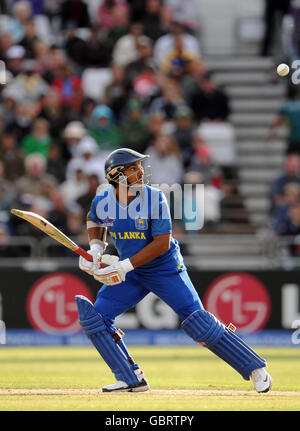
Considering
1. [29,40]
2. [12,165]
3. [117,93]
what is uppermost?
[29,40]

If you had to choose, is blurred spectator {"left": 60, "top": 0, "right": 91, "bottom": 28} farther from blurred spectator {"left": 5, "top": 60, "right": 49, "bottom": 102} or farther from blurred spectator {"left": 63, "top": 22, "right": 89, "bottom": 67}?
blurred spectator {"left": 5, "top": 60, "right": 49, "bottom": 102}

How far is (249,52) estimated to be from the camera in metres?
20.4

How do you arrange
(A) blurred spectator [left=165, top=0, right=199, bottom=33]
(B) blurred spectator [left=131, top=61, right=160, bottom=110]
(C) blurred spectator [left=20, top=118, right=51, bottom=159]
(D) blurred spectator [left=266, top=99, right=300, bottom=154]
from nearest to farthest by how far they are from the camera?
1. (C) blurred spectator [left=20, top=118, right=51, bottom=159]
2. (D) blurred spectator [left=266, top=99, right=300, bottom=154]
3. (B) blurred spectator [left=131, top=61, right=160, bottom=110]
4. (A) blurred spectator [left=165, top=0, right=199, bottom=33]

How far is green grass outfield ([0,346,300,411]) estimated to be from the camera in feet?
25.2

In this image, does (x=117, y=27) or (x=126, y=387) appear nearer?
(x=126, y=387)

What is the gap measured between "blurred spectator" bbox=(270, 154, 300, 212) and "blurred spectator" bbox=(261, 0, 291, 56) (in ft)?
12.7

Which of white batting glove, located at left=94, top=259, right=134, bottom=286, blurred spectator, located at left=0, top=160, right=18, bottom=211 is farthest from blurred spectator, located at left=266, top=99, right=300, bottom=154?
white batting glove, located at left=94, top=259, right=134, bottom=286

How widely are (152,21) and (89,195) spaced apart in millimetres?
5039

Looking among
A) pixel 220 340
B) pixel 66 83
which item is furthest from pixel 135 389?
pixel 66 83

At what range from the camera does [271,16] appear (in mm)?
19312

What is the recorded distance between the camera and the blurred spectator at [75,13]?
63.4 feet

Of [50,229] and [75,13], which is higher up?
[75,13]

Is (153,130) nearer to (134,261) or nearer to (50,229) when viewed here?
(50,229)
